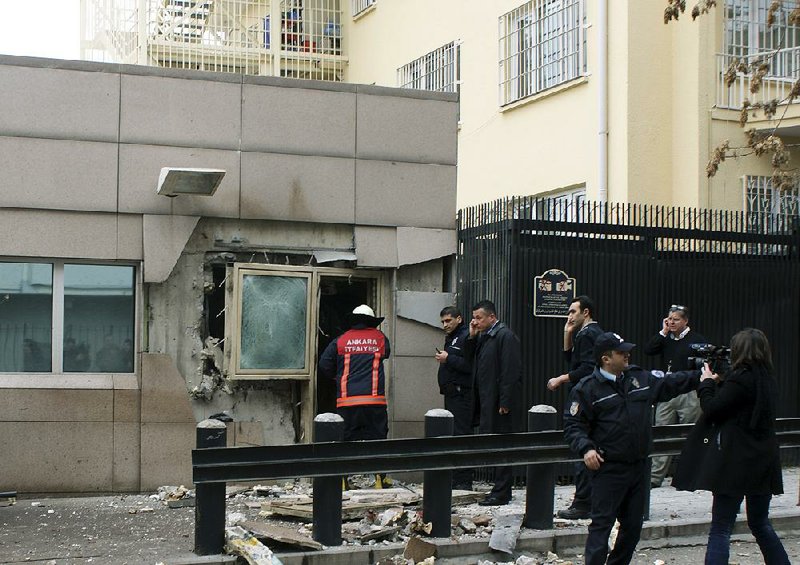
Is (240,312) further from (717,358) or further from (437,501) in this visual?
(717,358)

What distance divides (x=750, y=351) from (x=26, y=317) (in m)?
6.85

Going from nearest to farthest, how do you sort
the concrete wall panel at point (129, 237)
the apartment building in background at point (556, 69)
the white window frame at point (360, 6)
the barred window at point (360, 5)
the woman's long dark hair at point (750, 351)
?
the woman's long dark hair at point (750, 351), the concrete wall panel at point (129, 237), the apartment building in background at point (556, 69), the white window frame at point (360, 6), the barred window at point (360, 5)

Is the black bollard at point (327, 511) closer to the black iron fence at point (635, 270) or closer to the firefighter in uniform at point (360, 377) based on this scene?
the firefighter in uniform at point (360, 377)

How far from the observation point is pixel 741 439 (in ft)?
23.5

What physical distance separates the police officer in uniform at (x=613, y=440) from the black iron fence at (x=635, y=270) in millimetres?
4156

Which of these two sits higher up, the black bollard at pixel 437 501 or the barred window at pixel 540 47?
the barred window at pixel 540 47

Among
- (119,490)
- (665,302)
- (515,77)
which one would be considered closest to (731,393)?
(665,302)

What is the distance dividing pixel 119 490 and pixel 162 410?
0.85 m

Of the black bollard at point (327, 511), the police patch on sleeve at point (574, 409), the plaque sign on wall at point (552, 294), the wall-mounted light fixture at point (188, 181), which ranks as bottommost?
the black bollard at point (327, 511)

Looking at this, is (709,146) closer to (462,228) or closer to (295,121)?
(462,228)

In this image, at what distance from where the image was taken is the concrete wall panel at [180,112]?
10.9 meters

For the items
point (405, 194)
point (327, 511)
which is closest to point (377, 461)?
point (327, 511)

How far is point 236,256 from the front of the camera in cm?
1134

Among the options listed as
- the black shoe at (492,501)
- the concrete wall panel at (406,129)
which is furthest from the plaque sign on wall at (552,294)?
the black shoe at (492,501)
